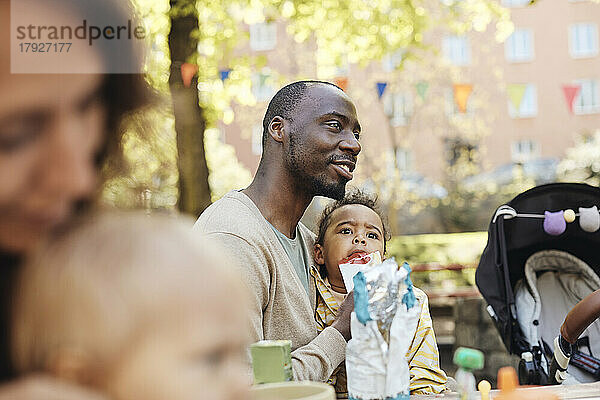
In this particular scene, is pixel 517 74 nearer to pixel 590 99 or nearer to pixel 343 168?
pixel 590 99

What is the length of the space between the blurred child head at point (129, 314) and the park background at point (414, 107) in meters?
0.09

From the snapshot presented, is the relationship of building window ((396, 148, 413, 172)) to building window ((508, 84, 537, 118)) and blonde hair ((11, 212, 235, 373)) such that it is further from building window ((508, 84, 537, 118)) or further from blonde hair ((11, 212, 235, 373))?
blonde hair ((11, 212, 235, 373))

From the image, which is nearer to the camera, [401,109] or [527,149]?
[401,109]

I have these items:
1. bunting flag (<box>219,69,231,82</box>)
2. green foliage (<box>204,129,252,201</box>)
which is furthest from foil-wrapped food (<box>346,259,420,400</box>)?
green foliage (<box>204,129,252,201</box>)

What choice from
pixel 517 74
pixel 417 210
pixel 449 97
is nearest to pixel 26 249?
pixel 417 210

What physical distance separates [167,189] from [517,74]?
23.1 m

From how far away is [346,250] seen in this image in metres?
2.25

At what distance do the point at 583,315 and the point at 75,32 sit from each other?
1.91 meters

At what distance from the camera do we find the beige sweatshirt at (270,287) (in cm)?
168

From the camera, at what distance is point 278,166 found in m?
2.17

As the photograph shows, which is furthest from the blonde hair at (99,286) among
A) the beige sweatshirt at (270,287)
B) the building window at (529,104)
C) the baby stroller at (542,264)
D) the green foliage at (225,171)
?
the building window at (529,104)

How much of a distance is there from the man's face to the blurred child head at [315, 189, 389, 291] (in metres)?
0.22

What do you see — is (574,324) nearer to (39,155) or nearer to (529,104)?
(39,155)

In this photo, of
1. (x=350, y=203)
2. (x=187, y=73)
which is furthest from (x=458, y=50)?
(x=350, y=203)
